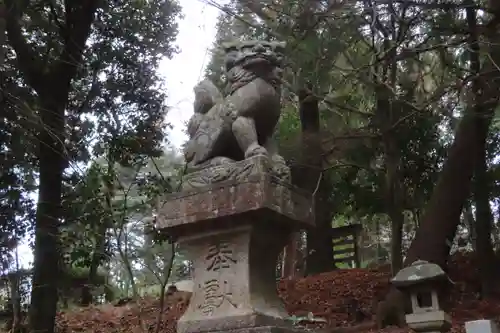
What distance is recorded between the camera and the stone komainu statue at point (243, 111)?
3805 mm

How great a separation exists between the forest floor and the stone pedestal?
10.9ft

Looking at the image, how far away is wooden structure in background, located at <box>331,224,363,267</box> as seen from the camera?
41.7 ft

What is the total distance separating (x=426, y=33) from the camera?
19.5 ft

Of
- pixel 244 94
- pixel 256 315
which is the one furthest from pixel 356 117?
pixel 256 315

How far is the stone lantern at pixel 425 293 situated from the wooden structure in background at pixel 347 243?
22.3ft

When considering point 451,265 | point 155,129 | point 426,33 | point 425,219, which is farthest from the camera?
point 451,265

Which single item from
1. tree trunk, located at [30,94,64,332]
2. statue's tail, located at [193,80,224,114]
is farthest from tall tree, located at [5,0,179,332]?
statue's tail, located at [193,80,224,114]

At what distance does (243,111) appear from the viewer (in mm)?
3803

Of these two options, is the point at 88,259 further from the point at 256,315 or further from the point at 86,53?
the point at 256,315

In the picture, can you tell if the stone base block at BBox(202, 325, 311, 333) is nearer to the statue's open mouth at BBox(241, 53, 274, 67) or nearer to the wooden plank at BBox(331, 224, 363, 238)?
the statue's open mouth at BBox(241, 53, 274, 67)

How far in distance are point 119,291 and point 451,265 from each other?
5708 mm

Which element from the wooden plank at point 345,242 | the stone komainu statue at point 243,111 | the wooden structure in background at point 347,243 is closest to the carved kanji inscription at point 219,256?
the stone komainu statue at point 243,111

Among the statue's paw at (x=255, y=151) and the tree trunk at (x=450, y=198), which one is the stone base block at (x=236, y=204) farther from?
the tree trunk at (x=450, y=198)

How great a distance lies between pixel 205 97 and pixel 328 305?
4675 mm
